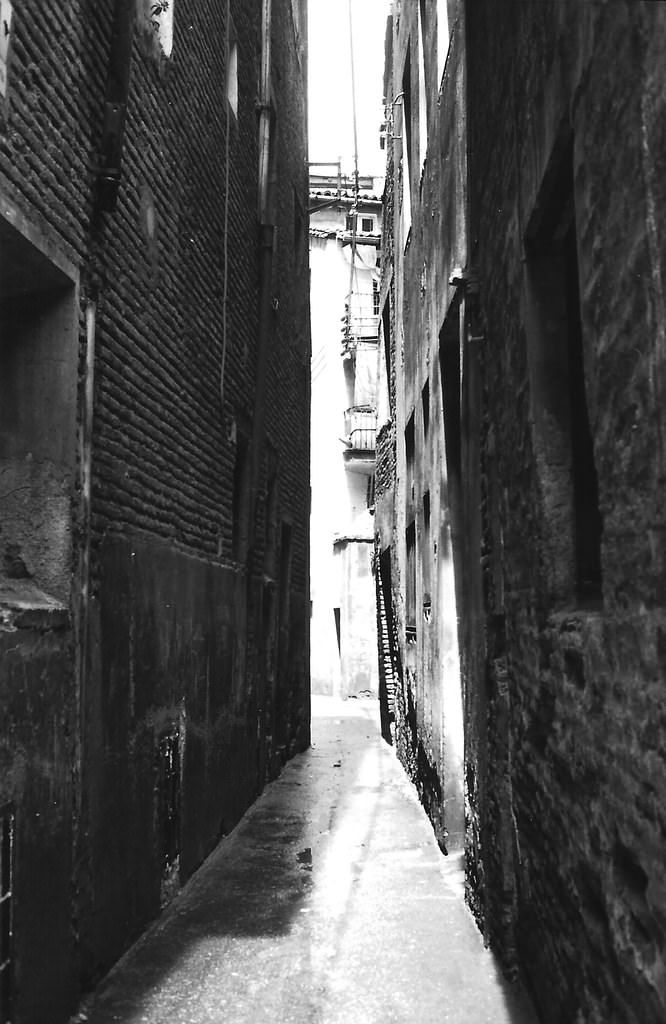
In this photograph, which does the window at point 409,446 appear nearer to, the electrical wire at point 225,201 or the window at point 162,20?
the electrical wire at point 225,201

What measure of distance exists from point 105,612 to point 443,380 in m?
3.80

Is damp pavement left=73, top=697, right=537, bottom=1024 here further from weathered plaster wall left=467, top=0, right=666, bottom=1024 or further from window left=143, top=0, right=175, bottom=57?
window left=143, top=0, right=175, bottom=57

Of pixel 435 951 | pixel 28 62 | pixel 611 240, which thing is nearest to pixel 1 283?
pixel 28 62

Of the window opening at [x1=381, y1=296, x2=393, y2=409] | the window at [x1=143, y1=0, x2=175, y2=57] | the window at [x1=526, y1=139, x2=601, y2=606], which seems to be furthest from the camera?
the window opening at [x1=381, y1=296, x2=393, y2=409]

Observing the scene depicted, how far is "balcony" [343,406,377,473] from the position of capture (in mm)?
27750

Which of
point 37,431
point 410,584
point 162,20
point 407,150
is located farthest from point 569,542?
point 407,150

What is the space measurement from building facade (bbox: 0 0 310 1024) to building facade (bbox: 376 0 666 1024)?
71.6 inches

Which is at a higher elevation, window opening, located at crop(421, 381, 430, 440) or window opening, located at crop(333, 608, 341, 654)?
window opening, located at crop(421, 381, 430, 440)

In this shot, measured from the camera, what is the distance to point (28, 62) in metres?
3.94

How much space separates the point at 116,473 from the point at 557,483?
91.3 inches

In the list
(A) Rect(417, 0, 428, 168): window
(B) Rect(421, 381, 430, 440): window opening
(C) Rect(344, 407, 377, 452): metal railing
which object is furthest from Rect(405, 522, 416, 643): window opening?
(C) Rect(344, 407, 377, 452): metal railing

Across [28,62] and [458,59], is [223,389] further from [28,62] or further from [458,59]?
[28,62]

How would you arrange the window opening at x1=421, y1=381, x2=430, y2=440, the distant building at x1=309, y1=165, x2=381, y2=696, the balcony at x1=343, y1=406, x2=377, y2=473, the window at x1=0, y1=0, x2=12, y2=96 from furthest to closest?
the balcony at x1=343, y1=406, x2=377, y2=473 → the distant building at x1=309, y1=165, x2=381, y2=696 → the window opening at x1=421, y1=381, x2=430, y2=440 → the window at x1=0, y1=0, x2=12, y2=96

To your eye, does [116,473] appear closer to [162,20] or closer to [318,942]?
[318,942]
